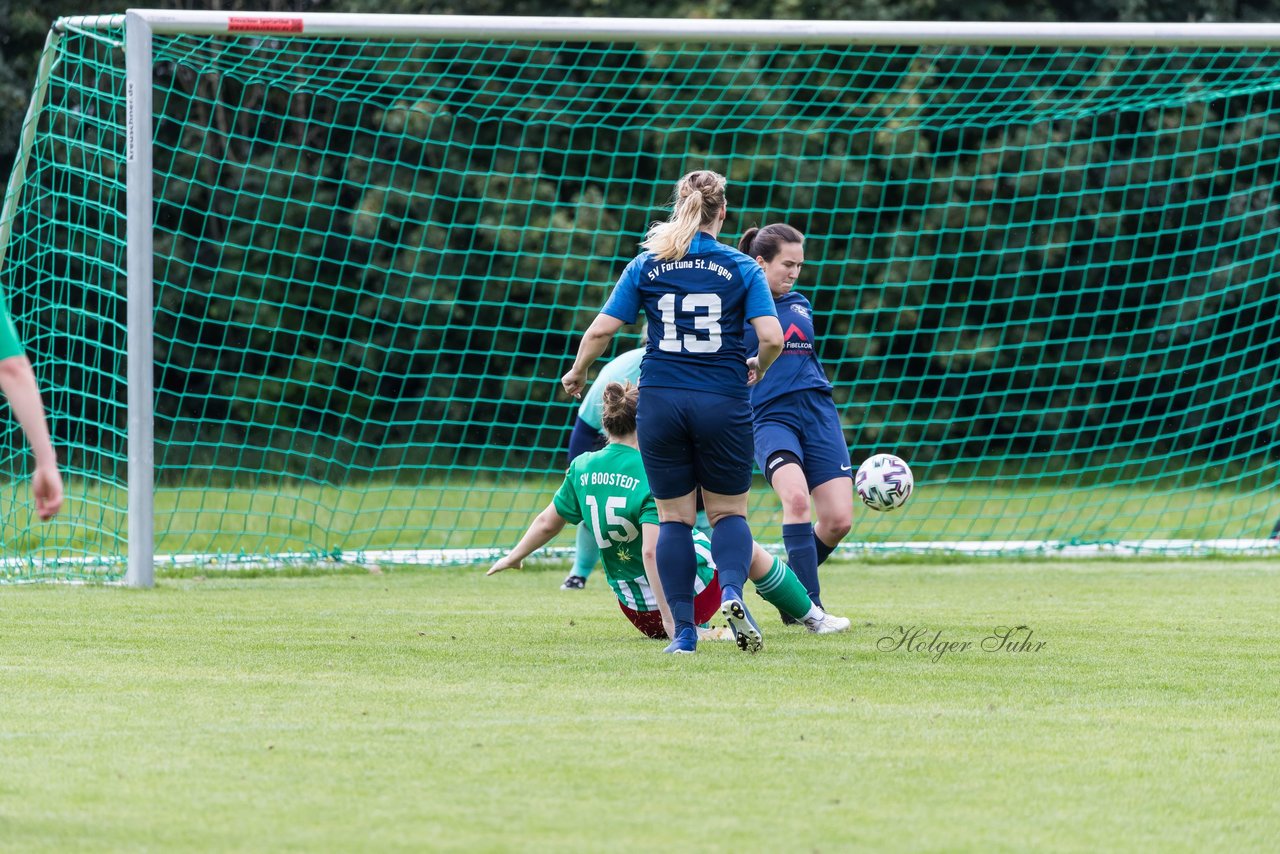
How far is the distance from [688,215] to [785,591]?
1.62m

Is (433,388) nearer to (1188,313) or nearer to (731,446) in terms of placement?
(1188,313)

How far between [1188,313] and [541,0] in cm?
956

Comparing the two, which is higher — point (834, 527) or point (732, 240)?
point (834, 527)

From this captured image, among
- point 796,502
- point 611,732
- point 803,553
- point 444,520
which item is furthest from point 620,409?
point 444,520

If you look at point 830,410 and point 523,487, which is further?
point 523,487

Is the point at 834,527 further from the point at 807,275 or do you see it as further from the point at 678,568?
the point at 807,275

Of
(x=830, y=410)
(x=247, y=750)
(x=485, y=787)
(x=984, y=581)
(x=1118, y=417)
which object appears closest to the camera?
(x=485, y=787)

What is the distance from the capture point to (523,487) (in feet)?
45.6

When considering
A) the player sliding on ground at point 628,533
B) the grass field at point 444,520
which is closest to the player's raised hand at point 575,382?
the player sliding on ground at point 628,533

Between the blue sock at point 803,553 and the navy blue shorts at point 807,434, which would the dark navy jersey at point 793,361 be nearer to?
the navy blue shorts at point 807,434

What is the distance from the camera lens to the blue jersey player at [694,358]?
566 centimetres

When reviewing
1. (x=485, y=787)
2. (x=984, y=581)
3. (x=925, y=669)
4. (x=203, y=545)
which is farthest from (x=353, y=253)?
(x=485, y=787)

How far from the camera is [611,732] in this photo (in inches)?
168

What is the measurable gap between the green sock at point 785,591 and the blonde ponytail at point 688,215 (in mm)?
1386
